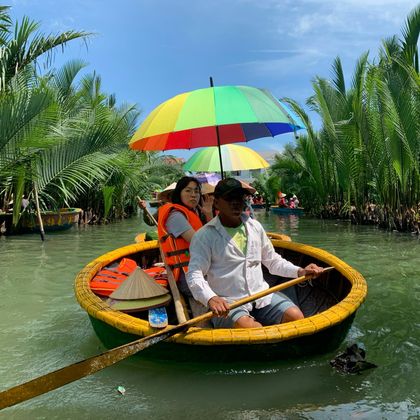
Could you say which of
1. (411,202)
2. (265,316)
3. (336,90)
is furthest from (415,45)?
(265,316)

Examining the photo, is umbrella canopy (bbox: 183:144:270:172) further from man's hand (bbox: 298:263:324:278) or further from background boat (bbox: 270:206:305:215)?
background boat (bbox: 270:206:305:215)

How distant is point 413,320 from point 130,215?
1843 cm

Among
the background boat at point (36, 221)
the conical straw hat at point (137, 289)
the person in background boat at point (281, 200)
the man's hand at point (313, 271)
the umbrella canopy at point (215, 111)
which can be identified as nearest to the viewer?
the man's hand at point (313, 271)

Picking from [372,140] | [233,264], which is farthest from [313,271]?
[372,140]

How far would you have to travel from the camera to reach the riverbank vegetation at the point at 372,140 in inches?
434

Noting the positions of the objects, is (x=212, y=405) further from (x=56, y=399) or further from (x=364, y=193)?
(x=364, y=193)

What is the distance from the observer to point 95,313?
11.4 ft

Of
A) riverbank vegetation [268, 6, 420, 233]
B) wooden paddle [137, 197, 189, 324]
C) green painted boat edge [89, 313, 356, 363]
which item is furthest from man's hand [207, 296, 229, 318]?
riverbank vegetation [268, 6, 420, 233]

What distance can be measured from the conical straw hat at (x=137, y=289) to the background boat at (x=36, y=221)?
9722 millimetres

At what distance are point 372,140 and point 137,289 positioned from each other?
34.6 ft

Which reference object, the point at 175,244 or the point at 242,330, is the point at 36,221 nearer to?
the point at 175,244

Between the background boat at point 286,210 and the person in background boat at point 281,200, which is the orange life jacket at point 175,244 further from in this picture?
the person in background boat at point 281,200

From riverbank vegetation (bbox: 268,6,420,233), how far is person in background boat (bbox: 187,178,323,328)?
8.68 meters

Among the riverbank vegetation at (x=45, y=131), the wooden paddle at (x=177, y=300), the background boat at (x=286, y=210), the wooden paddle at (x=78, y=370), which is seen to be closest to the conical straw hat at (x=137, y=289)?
the wooden paddle at (x=177, y=300)
